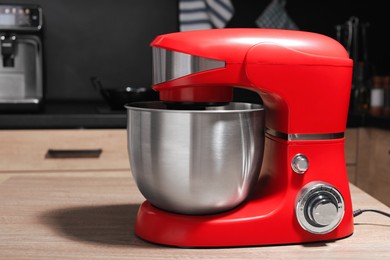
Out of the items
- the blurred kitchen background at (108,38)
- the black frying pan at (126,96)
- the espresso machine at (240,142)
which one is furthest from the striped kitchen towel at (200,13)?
the espresso machine at (240,142)

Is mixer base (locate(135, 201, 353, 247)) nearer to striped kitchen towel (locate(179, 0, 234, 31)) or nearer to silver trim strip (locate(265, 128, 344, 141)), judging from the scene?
silver trim strip (locate(265, 128, 344, 141))

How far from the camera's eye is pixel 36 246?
0.67m

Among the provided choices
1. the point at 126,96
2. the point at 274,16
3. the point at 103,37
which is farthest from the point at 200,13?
the point at 126,96

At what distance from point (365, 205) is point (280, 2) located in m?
1.82

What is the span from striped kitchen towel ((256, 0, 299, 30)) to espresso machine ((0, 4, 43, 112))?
109 cm

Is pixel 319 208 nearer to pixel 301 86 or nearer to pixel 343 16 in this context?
pixel 301 86

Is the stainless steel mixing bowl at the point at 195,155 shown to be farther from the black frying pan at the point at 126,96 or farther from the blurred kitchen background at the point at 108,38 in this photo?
the blurred kitchen background at the point at 108,38

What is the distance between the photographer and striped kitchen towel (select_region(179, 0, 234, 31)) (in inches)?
96.3

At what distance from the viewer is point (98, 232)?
729 mm

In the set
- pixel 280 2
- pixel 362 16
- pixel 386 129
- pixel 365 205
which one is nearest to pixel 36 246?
pixel 365 205

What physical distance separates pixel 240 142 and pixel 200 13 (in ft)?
6.14

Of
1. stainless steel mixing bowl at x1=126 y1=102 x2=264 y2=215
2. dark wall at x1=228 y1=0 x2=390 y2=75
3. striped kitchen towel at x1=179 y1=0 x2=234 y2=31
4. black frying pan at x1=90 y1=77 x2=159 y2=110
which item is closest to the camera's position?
stainless steel mixing bowl at x1=126 y1=102 x2=264 y2=215

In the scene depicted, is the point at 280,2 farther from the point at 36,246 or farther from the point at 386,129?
the point at 36,246

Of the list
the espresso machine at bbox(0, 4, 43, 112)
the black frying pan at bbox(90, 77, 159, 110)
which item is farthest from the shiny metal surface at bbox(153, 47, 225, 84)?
the espresso machine at bbox(0, 4, 43, 112)
